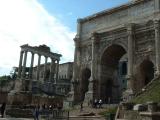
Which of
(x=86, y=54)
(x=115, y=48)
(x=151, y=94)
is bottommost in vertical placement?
(x=151, y=94)

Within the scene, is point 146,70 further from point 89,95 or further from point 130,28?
point 89,95

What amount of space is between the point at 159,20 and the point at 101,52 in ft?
24.7

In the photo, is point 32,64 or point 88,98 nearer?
point 88,98

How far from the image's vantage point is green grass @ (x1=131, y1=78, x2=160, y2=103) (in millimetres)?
18316

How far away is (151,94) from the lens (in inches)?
766

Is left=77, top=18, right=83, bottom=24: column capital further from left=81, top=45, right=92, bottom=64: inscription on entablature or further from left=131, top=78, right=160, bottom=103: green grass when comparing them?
left=131, top=78, right=160, bottom=103: green grass

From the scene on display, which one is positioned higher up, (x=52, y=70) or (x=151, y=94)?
(x=52, y=70)

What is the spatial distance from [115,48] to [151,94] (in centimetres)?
1302

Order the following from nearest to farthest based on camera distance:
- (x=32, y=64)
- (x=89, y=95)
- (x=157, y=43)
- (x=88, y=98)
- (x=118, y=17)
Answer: (x=157, y=43)
(x=88, y=98)
(x=89, y=95)
(x=118, y=17)
(x=32, y=64)

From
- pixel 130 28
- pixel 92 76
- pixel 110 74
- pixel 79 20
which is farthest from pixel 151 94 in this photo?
pixel 79 20

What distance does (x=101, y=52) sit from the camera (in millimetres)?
31750

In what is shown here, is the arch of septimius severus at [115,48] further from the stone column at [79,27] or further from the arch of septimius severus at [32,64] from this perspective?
the arch of septimius severus at [32,64]

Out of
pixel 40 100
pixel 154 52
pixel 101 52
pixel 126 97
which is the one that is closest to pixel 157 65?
pixel 154 52

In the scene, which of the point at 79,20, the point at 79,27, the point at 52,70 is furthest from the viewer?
the point at 52,70
